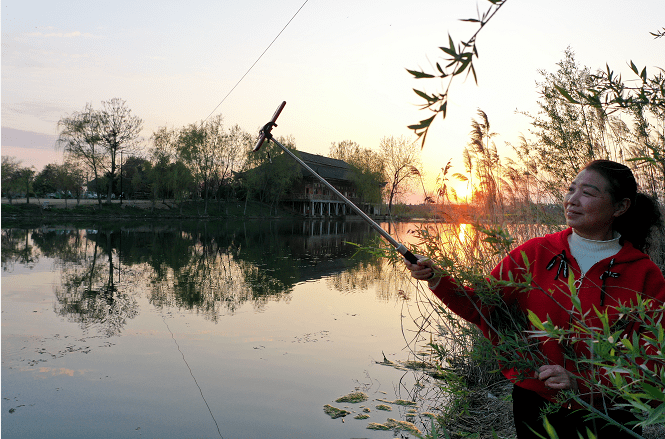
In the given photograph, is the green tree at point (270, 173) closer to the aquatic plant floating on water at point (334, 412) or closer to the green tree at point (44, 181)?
the green tree at point (44, 181)

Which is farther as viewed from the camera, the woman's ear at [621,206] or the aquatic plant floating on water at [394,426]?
the aquatic plant floating on water at [394,426]

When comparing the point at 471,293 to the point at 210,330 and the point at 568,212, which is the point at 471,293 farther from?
the point at 210,330

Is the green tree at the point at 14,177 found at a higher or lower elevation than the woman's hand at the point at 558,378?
higher

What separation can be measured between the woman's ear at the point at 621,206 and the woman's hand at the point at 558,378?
2.96 ft

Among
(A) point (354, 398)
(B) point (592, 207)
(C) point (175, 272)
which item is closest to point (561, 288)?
(B) point (592, 207)

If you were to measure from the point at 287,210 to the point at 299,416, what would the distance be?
5906 cm

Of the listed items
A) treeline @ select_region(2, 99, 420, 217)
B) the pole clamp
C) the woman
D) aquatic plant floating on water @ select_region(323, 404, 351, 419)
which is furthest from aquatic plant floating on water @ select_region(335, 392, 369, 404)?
treeline @ select_region(2, 99, 420, 217)

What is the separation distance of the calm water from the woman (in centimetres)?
69

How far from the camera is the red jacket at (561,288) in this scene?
1919 mm

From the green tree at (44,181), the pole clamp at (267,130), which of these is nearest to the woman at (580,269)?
the pole clamp at (267,130)

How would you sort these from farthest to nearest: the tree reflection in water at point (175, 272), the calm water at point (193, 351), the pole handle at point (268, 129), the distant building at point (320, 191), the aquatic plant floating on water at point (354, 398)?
1. the distant building at point (320, 191)
2. the tree reflection in water at point (175, 272)
3. the aquatic plant floating on water at point (354, 398)
4. the calm water at point (193, 351)
5. the pole handle at point (268, 129)

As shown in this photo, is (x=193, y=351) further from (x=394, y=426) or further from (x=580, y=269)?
(x=580, y=269)

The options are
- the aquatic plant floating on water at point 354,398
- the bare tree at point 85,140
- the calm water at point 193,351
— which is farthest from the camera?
the bare tree at point 85,140

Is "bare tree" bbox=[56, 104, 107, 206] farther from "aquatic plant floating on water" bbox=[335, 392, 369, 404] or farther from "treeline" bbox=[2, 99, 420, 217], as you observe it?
"aquatic plant floating on water" bbox=[335, 392, 369, 404]
